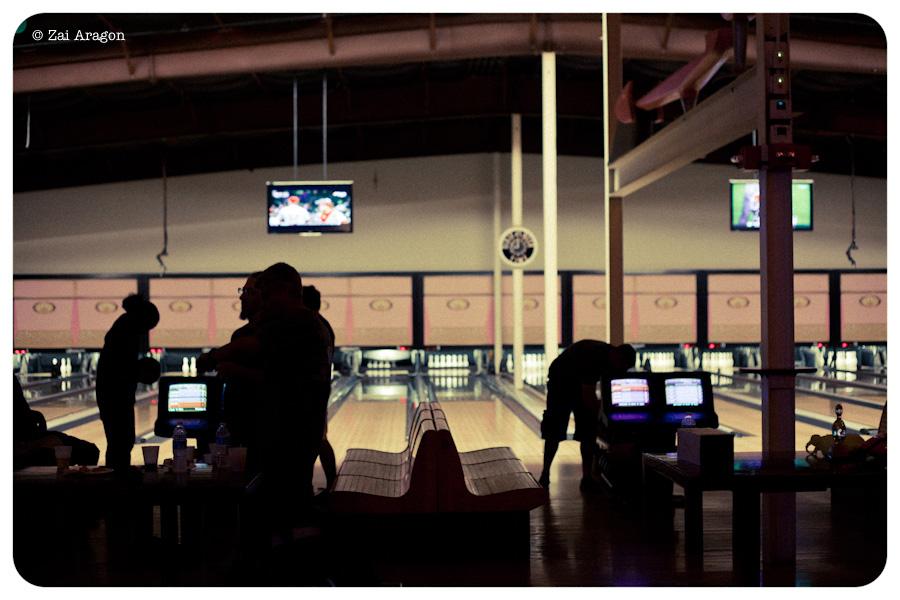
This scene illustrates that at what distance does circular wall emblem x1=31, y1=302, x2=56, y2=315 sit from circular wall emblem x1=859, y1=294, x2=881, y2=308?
1359 centimetres

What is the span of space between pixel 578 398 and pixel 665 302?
34.7 feet

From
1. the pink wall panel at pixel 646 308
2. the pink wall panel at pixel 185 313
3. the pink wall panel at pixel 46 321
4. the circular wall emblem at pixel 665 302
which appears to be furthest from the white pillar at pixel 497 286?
the pink wall panel at pixel 46 321

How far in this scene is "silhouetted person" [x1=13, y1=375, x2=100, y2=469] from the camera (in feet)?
15.8

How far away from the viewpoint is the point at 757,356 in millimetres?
16766

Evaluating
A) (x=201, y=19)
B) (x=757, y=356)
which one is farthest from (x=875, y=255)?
(x=201, y=19)

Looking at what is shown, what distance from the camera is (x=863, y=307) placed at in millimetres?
16562

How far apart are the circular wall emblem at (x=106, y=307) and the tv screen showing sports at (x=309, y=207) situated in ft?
16.2

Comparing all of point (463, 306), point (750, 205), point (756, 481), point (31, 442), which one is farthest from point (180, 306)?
point (756, 481)

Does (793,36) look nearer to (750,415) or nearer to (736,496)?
(750,415)

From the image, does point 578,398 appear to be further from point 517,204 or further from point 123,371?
point 517,204

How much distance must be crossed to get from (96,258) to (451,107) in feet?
22.8

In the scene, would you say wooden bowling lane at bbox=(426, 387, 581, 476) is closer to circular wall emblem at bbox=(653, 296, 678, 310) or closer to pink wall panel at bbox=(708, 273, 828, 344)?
circular wall emblem at bbox=(653, 296, 678, 310)

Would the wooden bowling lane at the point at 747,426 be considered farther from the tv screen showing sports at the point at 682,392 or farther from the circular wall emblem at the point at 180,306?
the circular wall emblem at the point at 180,306

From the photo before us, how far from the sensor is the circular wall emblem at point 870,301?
1655cm
